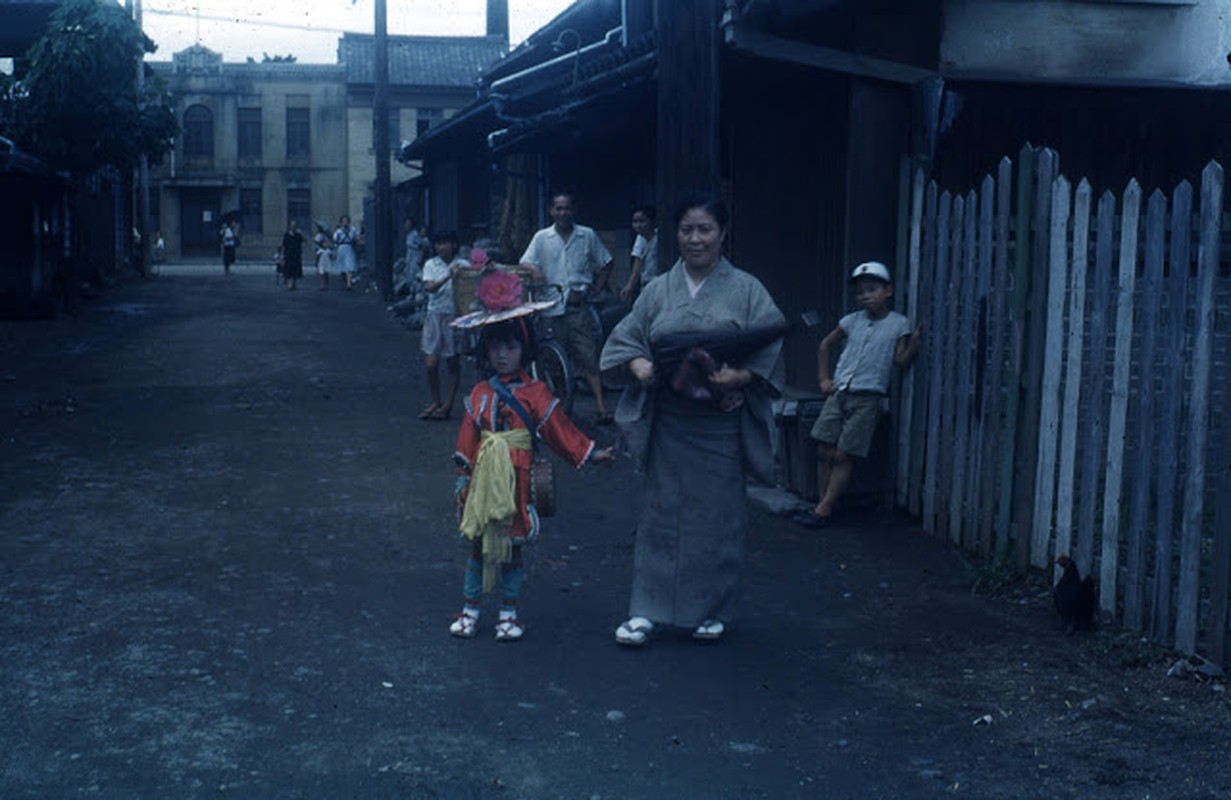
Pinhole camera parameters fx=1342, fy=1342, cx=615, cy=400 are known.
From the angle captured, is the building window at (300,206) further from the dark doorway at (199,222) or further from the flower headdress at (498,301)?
the flower headdress at (498,301)

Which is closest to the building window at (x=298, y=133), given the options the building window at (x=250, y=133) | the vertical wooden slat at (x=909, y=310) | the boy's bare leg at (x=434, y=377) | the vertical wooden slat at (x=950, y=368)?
the building window at (x=250, y=133)

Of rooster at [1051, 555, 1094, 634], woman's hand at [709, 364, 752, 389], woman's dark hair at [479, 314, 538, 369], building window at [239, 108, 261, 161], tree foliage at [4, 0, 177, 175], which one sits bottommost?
rooster at [1051, 555, 1094, 634]

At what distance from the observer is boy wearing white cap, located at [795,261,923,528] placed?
7434 mm

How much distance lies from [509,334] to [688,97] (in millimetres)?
3350

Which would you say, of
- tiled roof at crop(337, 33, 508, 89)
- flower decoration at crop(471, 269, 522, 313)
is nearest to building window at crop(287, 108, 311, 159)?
tiled roof at crop(337, 33, 508, 89)

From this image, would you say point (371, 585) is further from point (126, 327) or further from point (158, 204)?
point (158, 204)

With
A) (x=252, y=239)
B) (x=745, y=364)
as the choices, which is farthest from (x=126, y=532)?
(x=252, y=239)

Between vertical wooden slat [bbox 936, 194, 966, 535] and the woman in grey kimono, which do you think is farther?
vertical wooden slat [bbox 936, 194, 966, 535]

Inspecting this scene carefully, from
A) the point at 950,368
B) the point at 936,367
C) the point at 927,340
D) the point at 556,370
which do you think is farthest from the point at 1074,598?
the point at 556,370

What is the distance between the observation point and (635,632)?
552cm

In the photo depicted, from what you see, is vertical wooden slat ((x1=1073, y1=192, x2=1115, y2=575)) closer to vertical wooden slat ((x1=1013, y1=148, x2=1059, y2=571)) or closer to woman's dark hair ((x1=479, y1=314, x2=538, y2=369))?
vertical wooden slat ((x1=1013, y1=148, x2=1059, y2=571))

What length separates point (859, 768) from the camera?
4.27 metres

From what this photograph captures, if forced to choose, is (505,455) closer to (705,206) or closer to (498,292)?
(498,292)

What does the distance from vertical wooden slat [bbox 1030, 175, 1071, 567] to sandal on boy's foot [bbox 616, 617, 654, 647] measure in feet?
6.59
